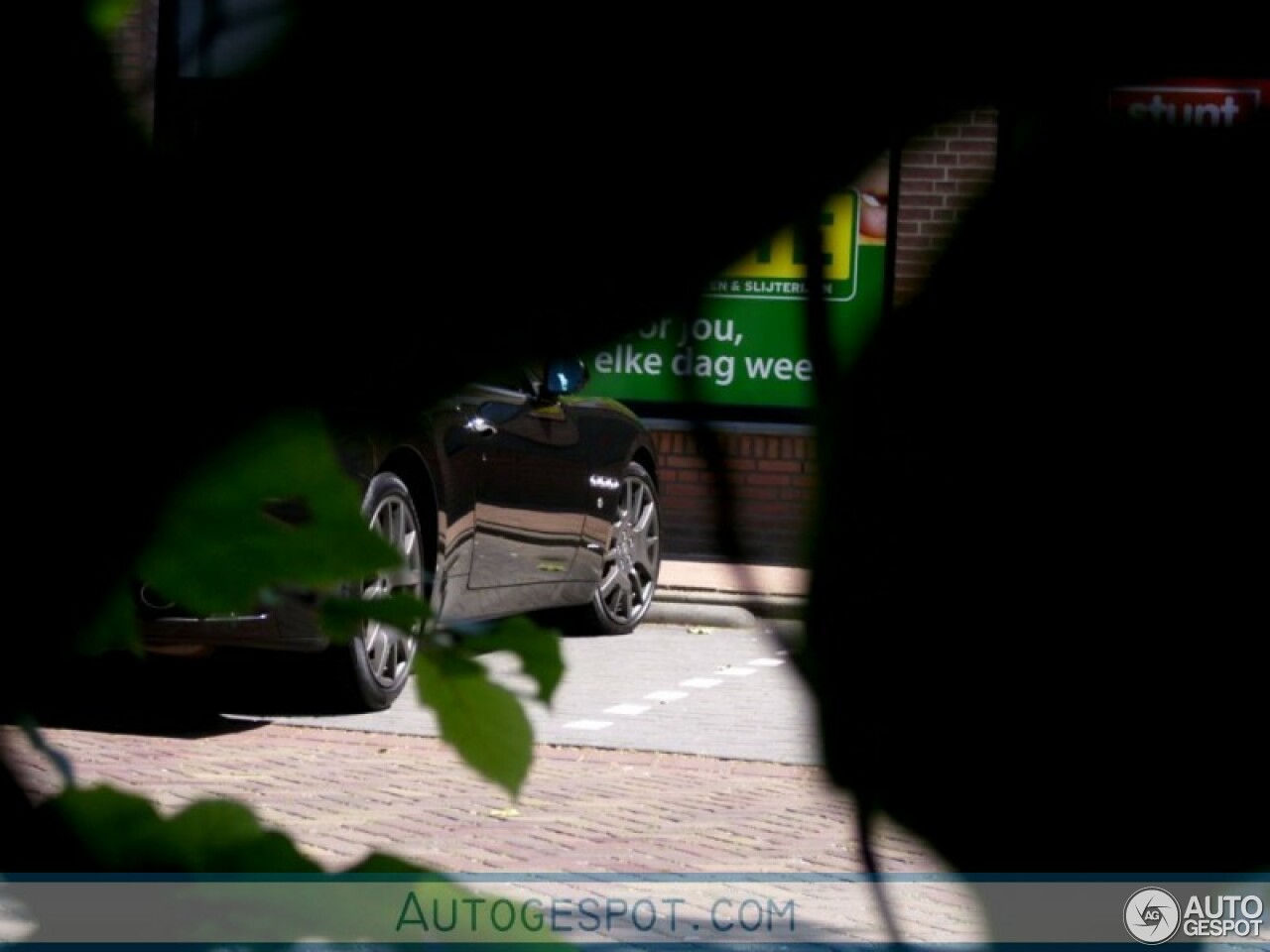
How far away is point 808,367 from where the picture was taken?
0.67 metres

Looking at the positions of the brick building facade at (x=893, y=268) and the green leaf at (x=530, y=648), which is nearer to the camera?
the brick building facade at (x=893, y=268)

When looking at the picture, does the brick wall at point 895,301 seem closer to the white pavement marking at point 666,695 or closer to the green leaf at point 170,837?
the green leaf at point 170,837

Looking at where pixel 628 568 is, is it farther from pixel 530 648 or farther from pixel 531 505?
pixel 530 648

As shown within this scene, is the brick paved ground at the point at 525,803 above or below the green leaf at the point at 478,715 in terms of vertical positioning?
below

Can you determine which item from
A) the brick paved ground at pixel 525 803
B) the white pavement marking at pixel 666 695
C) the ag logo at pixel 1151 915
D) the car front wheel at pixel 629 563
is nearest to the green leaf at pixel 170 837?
the ag logo at pixel 1151 915

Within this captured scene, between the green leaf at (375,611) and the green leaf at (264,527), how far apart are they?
56 mm

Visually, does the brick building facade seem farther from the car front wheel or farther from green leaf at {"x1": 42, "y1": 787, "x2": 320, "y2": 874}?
the car front wheel

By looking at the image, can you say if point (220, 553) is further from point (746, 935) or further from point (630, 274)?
point (746, 935)

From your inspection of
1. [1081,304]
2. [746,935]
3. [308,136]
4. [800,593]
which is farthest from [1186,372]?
[746,935]

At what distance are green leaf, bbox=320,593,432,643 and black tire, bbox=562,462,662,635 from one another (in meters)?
8.58

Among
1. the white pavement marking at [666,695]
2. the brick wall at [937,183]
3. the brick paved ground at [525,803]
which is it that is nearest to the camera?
the brick wall at [937,183]

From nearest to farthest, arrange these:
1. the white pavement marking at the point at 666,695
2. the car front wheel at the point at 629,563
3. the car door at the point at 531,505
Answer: the car door at the point at 531,505
the white pavement marking at the point at 666,695
the car front wheel at the point at 629,563

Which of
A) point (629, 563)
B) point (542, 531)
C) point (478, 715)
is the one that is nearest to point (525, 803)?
point (542, 531)

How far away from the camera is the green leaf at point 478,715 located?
0.81 meters
